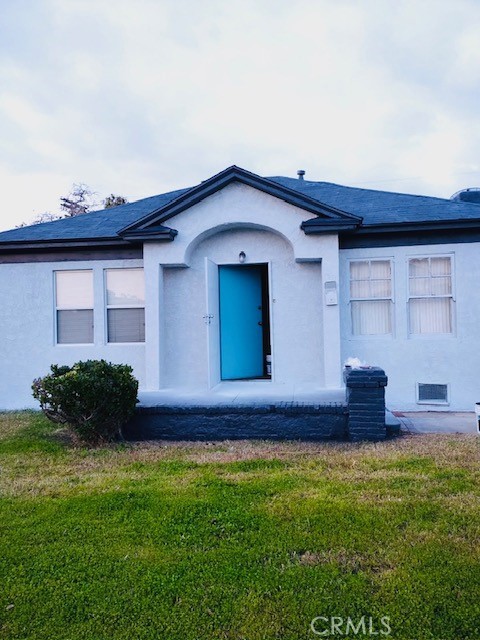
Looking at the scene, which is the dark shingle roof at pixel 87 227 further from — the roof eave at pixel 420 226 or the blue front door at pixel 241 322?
the roof eave at pixel 420 226

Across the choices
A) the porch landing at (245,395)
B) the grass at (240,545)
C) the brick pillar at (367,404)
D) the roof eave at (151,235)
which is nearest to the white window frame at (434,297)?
the porch landing at (245,395)

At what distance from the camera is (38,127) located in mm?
16219

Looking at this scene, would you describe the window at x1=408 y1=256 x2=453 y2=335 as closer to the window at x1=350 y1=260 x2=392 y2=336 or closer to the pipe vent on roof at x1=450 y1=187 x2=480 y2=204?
the window at x1=350 y1=260 x2=392 y2=336

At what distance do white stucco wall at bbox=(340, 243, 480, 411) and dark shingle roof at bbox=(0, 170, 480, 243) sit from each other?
61 centimetres

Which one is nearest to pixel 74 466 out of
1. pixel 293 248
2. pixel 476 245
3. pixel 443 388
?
pixel 293 248

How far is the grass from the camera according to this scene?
2588 millimetres

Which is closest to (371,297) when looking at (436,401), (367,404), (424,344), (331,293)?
(331,293)

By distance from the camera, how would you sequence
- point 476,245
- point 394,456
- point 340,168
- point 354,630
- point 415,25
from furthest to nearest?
point 340,168 → point 415,25 → point 476,245 → point 394,456 → point 354,630

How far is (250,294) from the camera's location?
9625mm

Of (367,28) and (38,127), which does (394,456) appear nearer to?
A: (367,28)

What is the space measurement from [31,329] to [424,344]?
8.04 meters

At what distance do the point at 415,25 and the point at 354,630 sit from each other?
13287 millimetres

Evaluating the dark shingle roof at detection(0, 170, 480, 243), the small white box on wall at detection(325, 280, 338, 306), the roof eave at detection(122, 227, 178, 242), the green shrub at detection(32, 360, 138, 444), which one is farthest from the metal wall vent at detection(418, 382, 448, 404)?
the roof eave at detection(122, 227, 178, 242)

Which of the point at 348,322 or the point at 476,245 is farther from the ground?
the point at 476,245
